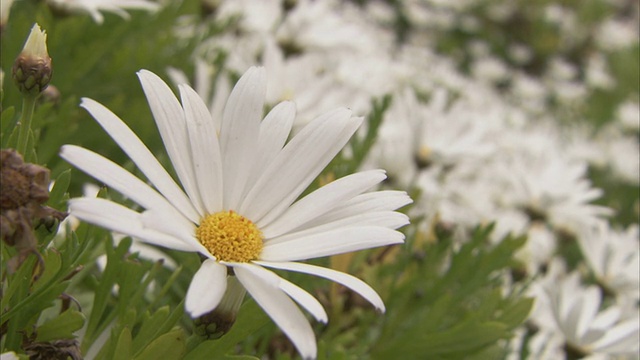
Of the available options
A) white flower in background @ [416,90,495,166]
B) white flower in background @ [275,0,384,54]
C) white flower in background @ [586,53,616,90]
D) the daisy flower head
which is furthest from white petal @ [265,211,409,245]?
white flower in background @ [586,53,616,90]

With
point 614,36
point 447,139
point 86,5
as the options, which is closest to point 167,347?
point 86,5

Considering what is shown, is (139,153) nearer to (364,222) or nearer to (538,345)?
(364,222)

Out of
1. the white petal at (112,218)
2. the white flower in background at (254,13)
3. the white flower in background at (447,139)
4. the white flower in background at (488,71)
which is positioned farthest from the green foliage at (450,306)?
the white flower in background at (488,71)

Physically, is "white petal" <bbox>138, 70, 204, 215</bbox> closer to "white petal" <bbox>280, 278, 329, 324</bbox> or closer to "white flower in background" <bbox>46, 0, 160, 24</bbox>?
"white petal" <bbox>280, 278, 329, 324</bbox>

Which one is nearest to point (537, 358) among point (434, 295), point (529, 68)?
point (434, 295)

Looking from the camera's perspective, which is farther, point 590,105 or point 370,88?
point 590,105

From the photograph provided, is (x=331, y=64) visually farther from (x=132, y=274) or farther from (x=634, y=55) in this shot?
(x=634, y=55)
